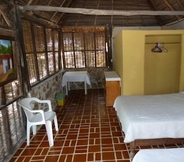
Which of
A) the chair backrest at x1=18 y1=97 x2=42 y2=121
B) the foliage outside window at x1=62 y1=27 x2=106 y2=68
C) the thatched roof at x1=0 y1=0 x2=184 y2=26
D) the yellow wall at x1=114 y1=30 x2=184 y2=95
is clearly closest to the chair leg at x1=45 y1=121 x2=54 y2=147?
the chair backrest at x1=18 y1=97 x2=42 y2=121

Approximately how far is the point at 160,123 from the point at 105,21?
212 inches

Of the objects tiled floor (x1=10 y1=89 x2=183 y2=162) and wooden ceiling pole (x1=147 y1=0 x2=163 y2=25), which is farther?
wooden ceiling pole (x1=147 y1=0 x2=163 y2=25)

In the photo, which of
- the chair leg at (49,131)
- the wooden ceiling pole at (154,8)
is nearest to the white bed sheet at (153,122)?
the chair leg at (49,131)

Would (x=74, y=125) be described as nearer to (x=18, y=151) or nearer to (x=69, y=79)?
(x=18, y=151)

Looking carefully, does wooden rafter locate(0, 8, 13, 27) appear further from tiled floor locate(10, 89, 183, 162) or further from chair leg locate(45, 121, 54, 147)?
tiled floor locate(10, 89, 183, 162)

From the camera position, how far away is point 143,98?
11.2ft

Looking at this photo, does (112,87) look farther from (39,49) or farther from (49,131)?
(49,131)

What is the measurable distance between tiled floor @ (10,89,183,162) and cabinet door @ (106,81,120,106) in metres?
0.28

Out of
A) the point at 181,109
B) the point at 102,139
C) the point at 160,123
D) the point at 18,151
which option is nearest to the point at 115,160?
the point at 102,139

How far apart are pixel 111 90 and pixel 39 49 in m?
2.28

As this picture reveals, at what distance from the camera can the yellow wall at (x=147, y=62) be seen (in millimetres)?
4215

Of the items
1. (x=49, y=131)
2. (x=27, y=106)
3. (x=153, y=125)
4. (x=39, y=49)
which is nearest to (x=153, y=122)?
A: (x=153, y=125)

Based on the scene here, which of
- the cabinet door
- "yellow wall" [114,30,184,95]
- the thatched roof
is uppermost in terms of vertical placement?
the thatched roof

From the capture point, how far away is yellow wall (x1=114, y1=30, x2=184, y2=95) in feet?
13.8
